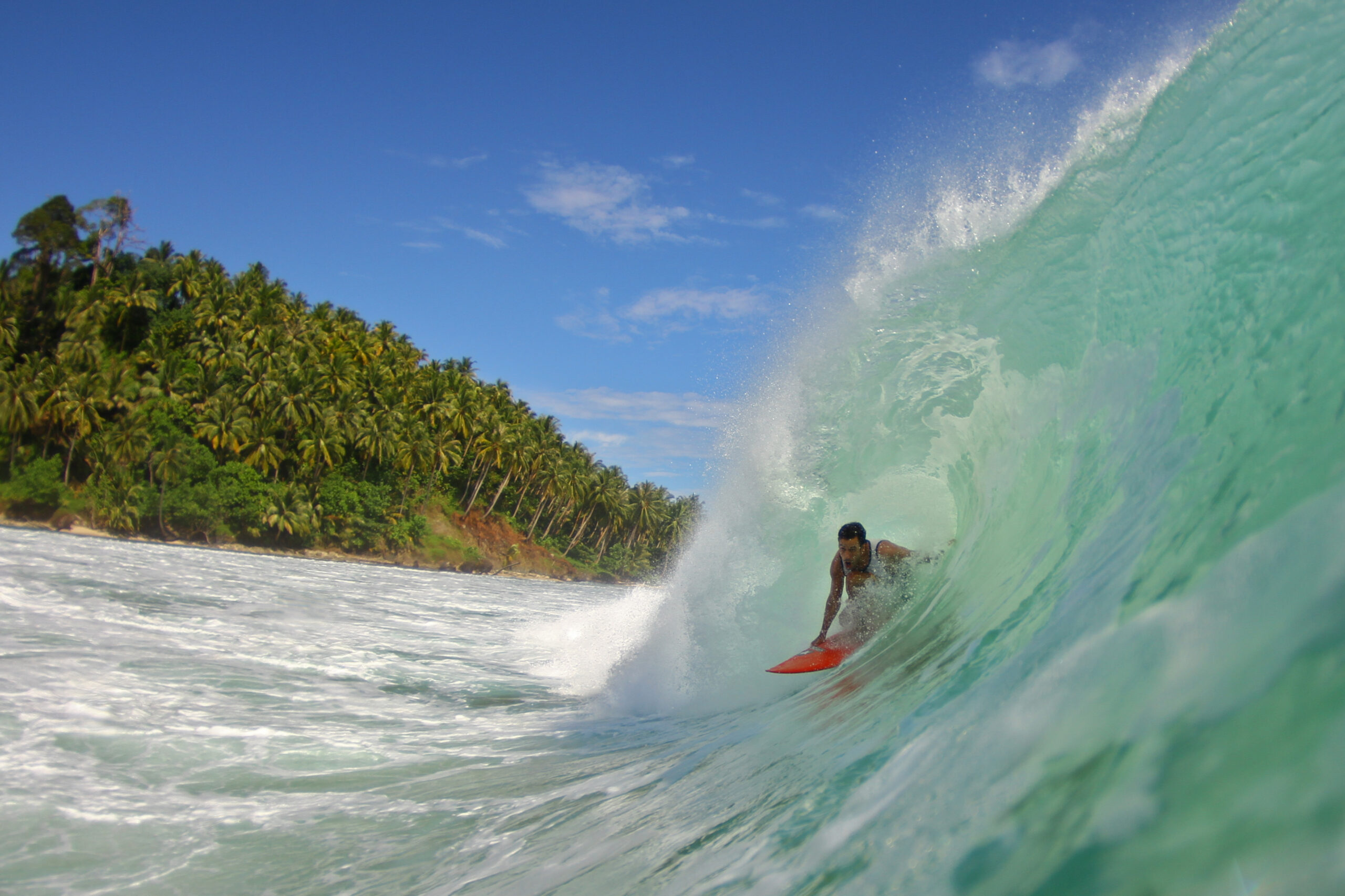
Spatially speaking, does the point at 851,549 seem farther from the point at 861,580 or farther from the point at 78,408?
the point at 78,408

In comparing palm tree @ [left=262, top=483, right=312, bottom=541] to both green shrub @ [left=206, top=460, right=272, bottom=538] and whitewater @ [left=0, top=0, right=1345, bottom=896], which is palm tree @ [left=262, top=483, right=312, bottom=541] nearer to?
green shrub @ [left=206, top=460, right=272, bottom=538]

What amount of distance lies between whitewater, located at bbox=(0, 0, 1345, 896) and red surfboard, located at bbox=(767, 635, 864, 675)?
0.19 meters

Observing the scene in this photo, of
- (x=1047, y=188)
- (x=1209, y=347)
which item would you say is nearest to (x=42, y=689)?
(x=1209, y=347)

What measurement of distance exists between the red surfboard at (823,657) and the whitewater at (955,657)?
19 cm

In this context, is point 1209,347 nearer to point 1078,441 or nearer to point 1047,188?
point 1078,441

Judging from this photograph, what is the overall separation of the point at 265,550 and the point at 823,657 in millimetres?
47346

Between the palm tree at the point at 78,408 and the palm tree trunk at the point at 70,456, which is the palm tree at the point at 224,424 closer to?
the palm tree at the point at 78,408

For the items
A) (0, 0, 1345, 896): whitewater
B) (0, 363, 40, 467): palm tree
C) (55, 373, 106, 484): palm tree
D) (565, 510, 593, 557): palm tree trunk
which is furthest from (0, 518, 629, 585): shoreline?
(0, 0, 1345, 896): whitewater

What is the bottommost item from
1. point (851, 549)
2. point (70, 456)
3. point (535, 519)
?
point (535, 519)

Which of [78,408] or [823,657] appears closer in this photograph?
[823,657]

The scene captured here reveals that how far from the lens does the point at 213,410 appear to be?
48.1 m

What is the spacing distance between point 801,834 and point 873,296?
594 centimetres

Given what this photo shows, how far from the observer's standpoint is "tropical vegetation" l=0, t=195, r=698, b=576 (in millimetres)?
43594

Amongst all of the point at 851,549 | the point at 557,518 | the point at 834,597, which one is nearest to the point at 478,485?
the point at 557,518
